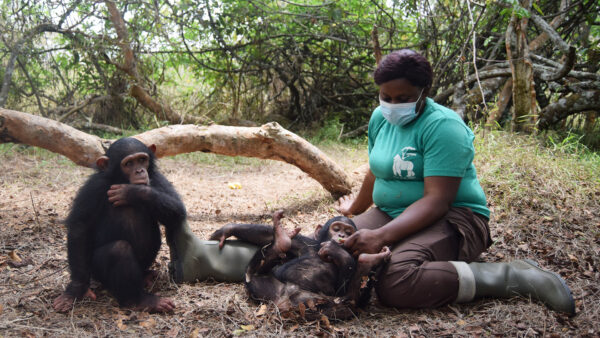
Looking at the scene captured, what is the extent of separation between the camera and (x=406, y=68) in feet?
8.72

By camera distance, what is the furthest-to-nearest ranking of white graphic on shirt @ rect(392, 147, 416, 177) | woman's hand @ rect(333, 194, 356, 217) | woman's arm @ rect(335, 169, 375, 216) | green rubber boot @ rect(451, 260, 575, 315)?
1. woman's hand @ rect(333, 194, 356, 217)
2. woman's arm @ rect(335, 169, 375, 216)
3. white graphic on shirt @ rect(392, 147, 416, 177)
4. green rubber boot @ rect(451, 260, 575, 315)

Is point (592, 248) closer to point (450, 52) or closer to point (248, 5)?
point (450, 52)

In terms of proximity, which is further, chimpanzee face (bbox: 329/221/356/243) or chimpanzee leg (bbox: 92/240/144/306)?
chimpanzee face (bbox: 329/221/356/243)

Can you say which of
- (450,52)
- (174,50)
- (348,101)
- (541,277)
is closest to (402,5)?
(450,52)

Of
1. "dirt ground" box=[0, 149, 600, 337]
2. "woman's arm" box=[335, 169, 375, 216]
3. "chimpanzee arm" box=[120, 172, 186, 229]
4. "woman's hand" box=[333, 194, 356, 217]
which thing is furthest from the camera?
"woman's hand" box=[333, 194, 356, 217]

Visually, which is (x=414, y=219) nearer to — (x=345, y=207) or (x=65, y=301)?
(x=345, y=207)

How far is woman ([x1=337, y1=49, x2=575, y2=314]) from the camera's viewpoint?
2.61m

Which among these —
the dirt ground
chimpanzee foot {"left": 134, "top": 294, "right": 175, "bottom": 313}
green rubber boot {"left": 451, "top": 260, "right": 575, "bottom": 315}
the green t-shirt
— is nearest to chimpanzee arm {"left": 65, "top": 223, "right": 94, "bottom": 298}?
the dirt ground

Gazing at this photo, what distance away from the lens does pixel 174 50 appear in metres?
8.06

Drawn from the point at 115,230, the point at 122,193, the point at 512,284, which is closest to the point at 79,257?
the point at 115,230

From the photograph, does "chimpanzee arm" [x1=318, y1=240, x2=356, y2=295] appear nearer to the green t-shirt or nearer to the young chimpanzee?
the green t-shirt

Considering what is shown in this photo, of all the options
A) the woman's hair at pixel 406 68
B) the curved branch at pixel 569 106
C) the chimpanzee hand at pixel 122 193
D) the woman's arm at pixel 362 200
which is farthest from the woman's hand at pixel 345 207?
the curved branch at pixel 569 106

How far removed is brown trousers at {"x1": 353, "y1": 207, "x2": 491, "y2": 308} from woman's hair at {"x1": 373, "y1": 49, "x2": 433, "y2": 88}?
35.5 inches

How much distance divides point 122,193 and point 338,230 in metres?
1.42
